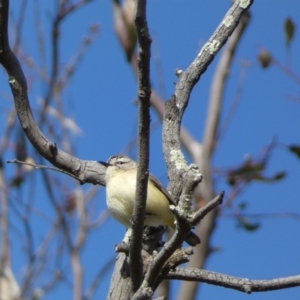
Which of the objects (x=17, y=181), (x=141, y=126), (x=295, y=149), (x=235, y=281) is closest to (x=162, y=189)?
(x=235, y=281)

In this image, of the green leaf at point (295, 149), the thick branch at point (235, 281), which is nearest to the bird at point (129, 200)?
the thick branch at point (235, 281)

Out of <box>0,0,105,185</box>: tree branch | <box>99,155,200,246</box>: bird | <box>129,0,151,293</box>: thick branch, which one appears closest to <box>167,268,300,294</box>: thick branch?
<box>129,0,151,293</box>: thick branch

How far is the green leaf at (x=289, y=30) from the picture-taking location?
464 centimetres

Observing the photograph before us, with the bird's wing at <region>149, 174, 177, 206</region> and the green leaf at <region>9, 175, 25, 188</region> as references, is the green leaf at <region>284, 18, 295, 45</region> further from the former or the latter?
the green leaf at <region>9, 175, 25, 188</region>

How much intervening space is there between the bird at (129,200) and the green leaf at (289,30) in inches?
64.1

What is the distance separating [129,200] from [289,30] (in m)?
1.91

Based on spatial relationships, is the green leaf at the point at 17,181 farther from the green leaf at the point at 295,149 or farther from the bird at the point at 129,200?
the bird at the point at 129,200

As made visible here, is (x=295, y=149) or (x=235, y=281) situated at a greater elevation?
(x=295, y=149)

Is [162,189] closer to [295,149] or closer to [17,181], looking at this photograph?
[295,149]

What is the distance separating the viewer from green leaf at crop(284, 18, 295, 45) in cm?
464

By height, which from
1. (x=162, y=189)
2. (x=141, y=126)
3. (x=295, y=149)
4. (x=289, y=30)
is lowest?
(x=141, y=126)

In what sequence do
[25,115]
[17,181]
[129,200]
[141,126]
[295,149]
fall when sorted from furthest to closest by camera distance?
[17,181]
[295,149]
[129,200]
[25,115]
[141,126]

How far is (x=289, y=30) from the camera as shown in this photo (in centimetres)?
468

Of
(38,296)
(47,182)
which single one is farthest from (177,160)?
(38,296)
